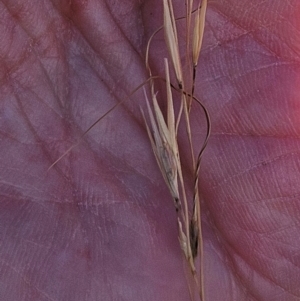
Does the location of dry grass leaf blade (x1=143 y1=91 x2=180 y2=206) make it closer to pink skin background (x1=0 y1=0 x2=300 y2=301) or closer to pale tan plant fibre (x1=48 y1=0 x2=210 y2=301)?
pale tan plant fibre (x1=48 y1=0 x2=210 y2=301)

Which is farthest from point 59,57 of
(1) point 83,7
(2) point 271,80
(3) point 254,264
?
(3) point 254,264

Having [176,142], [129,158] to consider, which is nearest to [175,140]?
[176,142]

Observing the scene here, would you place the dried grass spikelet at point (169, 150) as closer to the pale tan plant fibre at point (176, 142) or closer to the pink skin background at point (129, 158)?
the pale tan plant fibre at point (176, 142)

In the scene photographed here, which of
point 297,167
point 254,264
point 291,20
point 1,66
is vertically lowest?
point 254,264

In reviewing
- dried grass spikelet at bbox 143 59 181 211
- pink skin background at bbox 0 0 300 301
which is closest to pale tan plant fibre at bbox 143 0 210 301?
dried grass spikelet at bbox 143 59 181 211

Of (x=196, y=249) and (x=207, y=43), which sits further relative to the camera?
(x=207, y=43)

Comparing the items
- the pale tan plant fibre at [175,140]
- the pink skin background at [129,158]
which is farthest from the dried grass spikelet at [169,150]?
the pink skin background at [129,158]

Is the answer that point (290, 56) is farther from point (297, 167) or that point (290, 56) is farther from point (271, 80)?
point (297, 167)

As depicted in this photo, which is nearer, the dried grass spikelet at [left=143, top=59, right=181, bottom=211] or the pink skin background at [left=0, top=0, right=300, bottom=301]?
the dried grass spikelet at [left=143, top=59, right=181, bottom=211]
